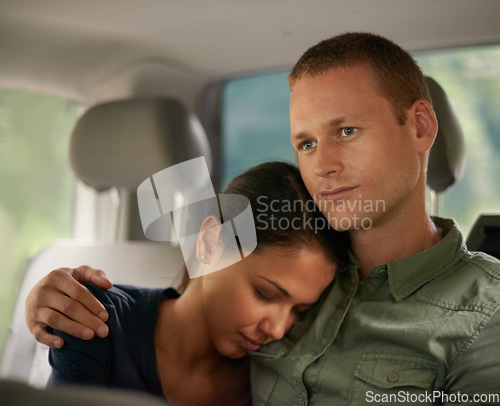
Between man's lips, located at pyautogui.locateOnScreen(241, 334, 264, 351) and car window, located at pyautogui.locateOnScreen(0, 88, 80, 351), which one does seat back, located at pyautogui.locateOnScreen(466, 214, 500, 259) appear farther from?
car window, located at pyautogui.locateOnScreen(0, 88, 80, 351)

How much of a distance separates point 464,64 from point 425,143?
0.54ft

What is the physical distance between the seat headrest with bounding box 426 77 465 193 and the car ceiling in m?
0.10

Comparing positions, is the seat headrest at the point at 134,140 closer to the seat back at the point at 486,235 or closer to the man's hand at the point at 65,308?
the man's hand at the point at 65,308

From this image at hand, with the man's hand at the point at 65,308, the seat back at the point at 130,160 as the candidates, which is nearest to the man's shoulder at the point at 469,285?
the seat back at the point at 130,160

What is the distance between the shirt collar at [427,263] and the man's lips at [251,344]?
268 mm

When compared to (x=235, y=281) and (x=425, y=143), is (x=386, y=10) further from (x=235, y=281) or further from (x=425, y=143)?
(x=235, y=281)

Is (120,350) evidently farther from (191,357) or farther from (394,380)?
→ (394,380)

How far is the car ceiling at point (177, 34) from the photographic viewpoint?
0.93 meters

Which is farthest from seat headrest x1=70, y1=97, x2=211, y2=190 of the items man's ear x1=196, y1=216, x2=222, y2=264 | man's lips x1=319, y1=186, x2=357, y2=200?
man's lips x1=319, y1=186, x2=357, y2=200

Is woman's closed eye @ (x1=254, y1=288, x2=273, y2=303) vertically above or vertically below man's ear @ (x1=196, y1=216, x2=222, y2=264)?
below

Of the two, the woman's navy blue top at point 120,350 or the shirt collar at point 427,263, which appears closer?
the woman's navy blue top at point 120,350

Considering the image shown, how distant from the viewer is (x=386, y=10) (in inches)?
36.5

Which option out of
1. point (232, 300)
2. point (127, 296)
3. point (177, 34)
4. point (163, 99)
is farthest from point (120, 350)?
point (177, 34)

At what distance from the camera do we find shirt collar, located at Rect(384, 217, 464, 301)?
3.30 feet
